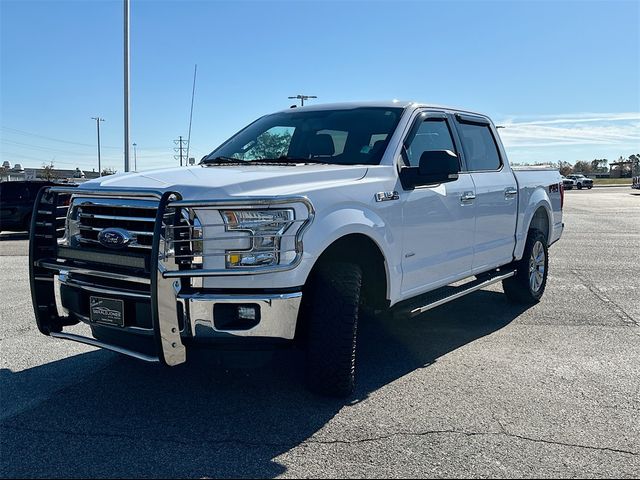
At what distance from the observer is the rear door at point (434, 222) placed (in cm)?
461

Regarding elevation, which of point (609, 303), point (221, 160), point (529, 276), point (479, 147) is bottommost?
point (609, 303)

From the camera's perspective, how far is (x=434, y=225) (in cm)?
486

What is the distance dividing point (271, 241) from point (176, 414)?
1.25 meters

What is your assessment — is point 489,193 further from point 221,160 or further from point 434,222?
point 221,160

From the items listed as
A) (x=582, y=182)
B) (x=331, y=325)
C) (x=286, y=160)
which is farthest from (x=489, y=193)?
(x=582, y=182)

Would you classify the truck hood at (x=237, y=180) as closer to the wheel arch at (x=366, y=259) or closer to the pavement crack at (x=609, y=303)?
the wheel arch at (x=366, y=259)

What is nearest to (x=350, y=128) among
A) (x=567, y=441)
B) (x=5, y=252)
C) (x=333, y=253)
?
(x=333, y=253)

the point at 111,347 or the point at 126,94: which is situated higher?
the point at 126,94

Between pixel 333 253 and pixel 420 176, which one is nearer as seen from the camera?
pixel 333 253

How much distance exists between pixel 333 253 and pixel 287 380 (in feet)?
3.37

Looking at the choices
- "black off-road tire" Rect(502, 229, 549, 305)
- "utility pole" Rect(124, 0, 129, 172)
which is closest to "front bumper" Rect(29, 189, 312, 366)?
"black off-road tire" Rect(502, 229, 549, 305)

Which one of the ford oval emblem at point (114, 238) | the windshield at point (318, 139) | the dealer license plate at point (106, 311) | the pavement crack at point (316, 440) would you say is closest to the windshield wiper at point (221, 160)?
the windshield at point (318, 139)

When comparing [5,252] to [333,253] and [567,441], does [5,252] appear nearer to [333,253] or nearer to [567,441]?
[333,253]

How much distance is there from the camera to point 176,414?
12.3 feet
